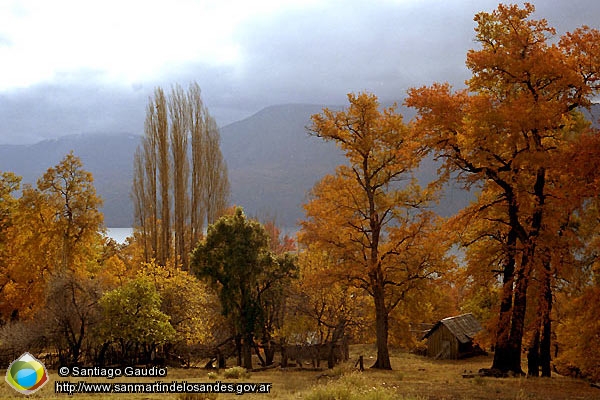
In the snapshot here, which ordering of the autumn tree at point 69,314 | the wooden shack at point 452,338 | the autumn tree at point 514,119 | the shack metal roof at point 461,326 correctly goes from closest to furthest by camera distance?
the autumn tree at point 514,119
the autumn tree at point 69,314
the wooden shack at point 452,338
the shack metal roof at point 461,326

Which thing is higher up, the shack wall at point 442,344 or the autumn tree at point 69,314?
the autumn tree at point 69,314

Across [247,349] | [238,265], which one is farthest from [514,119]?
[247,349]

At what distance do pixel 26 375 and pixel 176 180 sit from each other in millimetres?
31409

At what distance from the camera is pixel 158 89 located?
45219 millimetres

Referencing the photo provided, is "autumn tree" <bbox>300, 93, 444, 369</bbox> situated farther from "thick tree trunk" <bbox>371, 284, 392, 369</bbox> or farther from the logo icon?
the logo icon

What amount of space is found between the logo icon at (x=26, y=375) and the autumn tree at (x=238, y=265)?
38.6 ft

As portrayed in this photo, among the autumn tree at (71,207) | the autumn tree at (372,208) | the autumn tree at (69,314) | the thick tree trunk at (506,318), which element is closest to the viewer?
the thick tree trunk at (506,318)

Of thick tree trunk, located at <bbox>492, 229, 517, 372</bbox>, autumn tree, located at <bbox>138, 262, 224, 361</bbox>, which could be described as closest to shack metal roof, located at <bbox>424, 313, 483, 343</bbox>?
autumn tree, located at <bbox>138, 262, 224, 361</bbox>

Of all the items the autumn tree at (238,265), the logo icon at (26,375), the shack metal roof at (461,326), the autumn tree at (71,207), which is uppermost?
the autumn tree at (71,207)

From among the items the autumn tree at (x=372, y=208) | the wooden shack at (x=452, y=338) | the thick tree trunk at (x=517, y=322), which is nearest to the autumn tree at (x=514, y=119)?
the thick tree trunk at (x=517, y=322)

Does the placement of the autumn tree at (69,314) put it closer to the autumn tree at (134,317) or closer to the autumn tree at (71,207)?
the autumn tree at (134,317)

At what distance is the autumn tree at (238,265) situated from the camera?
25328 mm

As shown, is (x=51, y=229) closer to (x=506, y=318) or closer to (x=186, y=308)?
(x=186, y=308)

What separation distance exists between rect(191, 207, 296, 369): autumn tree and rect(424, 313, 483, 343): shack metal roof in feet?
56.4
